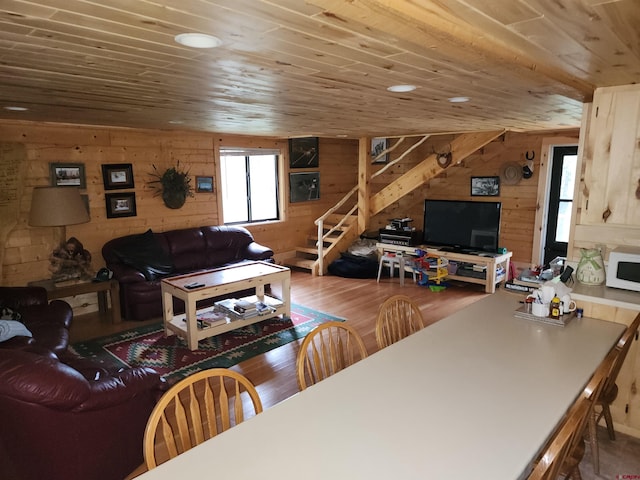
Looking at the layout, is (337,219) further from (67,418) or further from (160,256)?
(67,418)

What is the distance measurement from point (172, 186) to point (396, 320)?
4.07 meters

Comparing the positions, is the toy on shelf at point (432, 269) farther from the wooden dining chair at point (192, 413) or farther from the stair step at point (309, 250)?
the wooden dining chair at point (192, 413)

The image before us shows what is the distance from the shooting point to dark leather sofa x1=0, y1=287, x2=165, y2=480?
184 cm

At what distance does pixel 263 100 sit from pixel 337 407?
82.6 inches

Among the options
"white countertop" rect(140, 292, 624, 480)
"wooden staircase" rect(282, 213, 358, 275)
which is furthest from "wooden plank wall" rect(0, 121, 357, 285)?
"white countertop" rect(140, 292, 624, 480)

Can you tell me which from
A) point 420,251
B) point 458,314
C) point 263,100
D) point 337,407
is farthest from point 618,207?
point 420,251

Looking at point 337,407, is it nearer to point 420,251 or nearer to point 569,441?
point 569,441

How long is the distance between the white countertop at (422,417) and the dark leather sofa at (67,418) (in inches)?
38.9

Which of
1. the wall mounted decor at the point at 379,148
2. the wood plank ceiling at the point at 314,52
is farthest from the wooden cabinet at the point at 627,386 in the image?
the wall mounted decor at the point at 379,148

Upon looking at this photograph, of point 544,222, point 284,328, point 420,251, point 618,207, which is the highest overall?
point 618,207

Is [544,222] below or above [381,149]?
below

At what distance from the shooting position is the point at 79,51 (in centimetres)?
164

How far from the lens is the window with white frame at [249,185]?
656cm

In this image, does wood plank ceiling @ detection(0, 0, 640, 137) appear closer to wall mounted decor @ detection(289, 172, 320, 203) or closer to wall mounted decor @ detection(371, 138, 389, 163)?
wall mounted decor @ detection(289, 172, 320, 203)
